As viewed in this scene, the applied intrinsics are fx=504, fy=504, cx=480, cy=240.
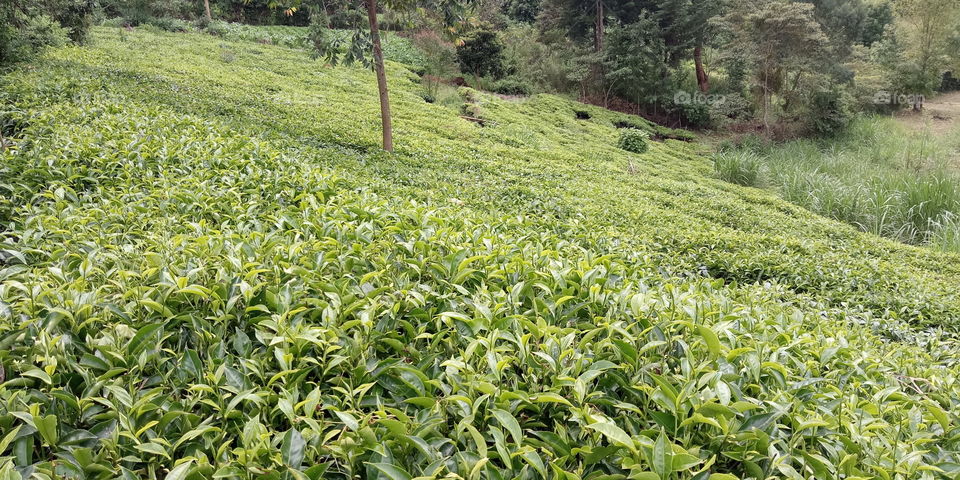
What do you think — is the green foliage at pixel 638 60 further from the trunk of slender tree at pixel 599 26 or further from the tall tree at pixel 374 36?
the tall tree at pixel 374 36

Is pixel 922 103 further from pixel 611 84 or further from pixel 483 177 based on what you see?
pixel 483 177

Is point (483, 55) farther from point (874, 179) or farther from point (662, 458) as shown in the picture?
point (662, 458)

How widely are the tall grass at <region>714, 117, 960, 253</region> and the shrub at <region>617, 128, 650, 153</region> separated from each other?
2292mm

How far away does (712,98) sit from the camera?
818 inches

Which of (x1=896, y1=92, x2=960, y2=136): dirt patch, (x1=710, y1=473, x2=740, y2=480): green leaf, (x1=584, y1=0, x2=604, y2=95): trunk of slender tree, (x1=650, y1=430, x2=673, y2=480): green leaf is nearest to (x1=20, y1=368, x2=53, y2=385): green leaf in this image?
(x1=650, y1=430, x2=673, y2=480): green leaf

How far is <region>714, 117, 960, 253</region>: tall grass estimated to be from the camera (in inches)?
341

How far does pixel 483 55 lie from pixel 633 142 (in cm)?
884

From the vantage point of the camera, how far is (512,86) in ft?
68.7

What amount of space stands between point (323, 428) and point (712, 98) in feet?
74.9

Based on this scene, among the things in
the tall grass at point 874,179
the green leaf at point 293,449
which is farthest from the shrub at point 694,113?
the green leaf at point 293,449

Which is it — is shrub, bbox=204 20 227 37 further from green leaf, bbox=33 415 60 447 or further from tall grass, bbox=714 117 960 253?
green leaf, bbox=33 415 60 447

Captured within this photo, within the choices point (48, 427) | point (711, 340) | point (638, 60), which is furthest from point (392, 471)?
point (638, 60)

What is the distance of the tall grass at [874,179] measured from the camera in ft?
28.5

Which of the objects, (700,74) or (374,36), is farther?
(700,74)
